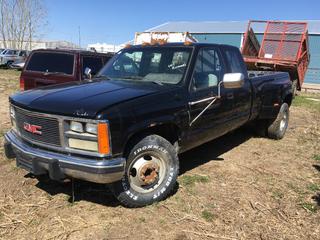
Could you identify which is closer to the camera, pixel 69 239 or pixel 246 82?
pixel 69 239

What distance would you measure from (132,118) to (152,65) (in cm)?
146

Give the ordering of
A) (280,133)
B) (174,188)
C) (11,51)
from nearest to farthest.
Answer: (174,188) < (280,133) < (11,51)

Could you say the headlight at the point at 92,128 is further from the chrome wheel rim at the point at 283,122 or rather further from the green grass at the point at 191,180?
the chrome wheel rim at the point at 283,122

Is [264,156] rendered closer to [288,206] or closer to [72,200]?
[288,206]

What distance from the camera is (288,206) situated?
15.1 ft

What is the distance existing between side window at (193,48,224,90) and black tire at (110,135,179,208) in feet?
3.42

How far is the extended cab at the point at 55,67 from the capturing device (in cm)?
844

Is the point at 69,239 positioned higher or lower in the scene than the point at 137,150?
lower

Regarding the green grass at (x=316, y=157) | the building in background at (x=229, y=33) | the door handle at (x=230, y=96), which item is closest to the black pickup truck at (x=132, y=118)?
the door handle at (x=230, y=96)

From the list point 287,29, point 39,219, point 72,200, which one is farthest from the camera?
point 287,29

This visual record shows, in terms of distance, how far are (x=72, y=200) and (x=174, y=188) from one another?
50.2 inches

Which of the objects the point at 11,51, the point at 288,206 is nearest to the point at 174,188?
the point at 288,206

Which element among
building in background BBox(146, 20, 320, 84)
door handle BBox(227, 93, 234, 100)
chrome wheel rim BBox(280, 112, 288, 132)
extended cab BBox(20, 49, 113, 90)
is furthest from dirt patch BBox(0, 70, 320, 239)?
building in background BBox(146, 20, 320, 84)

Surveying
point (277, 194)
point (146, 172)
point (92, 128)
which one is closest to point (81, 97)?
point (92, 128)
